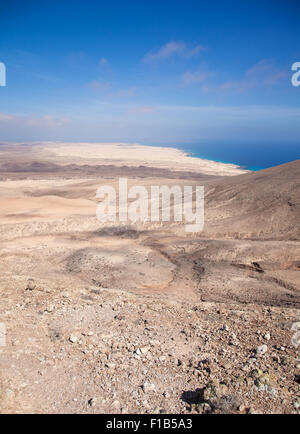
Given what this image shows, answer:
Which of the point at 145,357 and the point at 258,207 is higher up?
the point at 258,207

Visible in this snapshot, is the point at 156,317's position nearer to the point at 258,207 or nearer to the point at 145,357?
the point at 145,357

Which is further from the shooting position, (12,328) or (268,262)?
(268,262)

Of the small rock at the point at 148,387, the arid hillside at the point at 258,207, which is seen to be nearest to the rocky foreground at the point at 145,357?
the small rock at the point at 148,387

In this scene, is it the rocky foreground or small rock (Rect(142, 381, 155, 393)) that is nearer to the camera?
the rocky foreground

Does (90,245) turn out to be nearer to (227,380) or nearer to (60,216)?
(60,216)

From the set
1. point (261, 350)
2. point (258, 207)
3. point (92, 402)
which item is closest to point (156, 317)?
point (261, 350)

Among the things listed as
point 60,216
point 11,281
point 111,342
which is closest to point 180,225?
point 60,216

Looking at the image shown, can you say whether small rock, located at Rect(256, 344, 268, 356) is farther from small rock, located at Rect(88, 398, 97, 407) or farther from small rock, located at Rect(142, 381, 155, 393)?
small rock, located at Rect(88, 398, 97, 407)

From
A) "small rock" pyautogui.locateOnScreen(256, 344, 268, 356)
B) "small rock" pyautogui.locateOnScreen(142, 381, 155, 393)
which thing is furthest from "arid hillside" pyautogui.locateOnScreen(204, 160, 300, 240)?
"small rock" pyautogui.locateOnScreen(142, 381, 155, 393)
